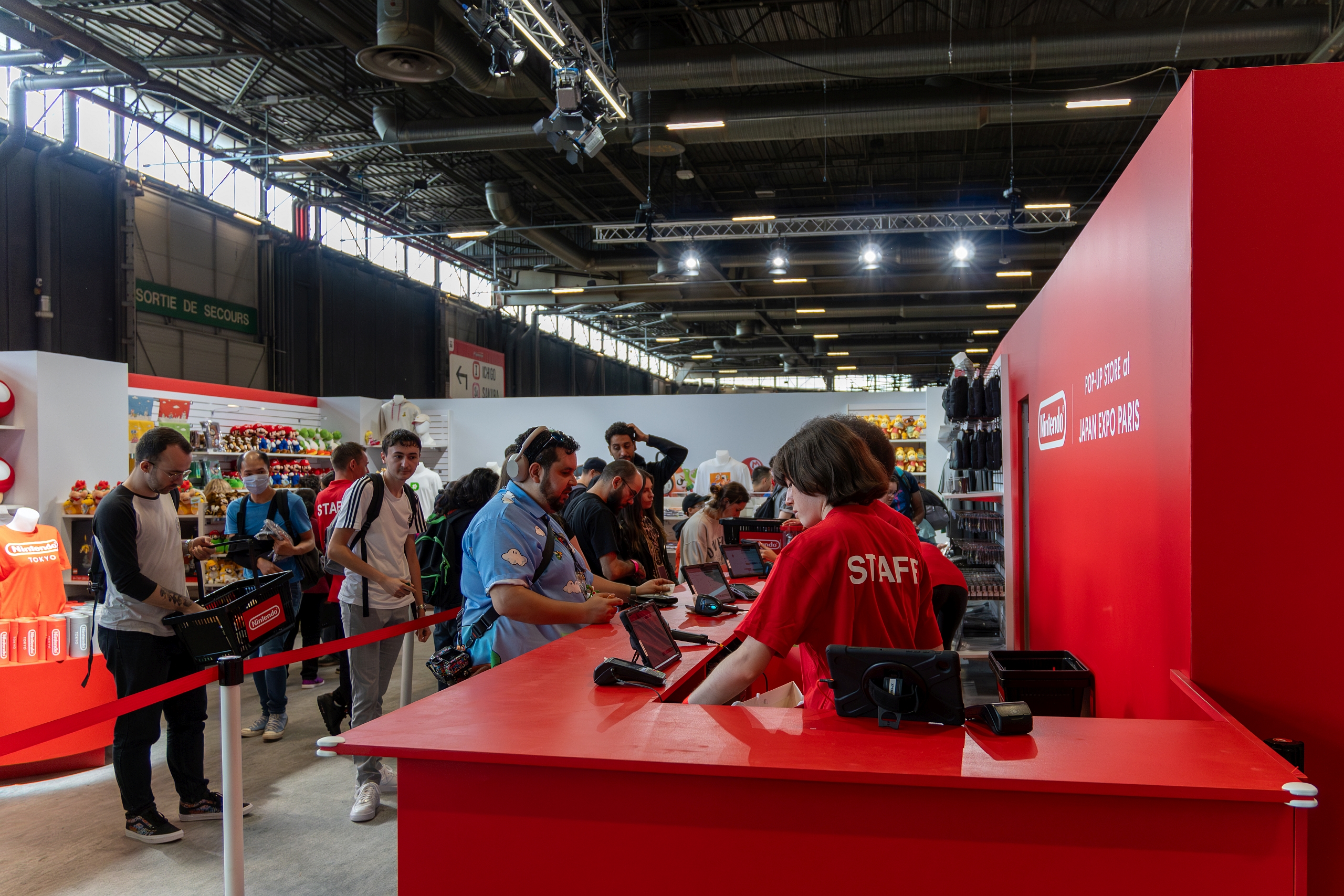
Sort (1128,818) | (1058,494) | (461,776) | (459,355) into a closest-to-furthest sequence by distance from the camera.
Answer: (1128,818), (461,776), (1058,494), (459,355)

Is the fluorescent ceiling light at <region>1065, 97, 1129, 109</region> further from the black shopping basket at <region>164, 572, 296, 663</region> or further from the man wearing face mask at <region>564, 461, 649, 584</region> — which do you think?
the black shopping basket at <region>164, 572, 296, 663</region>

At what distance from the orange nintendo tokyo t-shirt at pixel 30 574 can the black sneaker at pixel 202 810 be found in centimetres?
160

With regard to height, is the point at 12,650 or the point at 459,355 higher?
the point at 459,355

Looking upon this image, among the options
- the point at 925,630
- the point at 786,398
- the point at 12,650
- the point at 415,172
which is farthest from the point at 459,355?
the point at 925,630

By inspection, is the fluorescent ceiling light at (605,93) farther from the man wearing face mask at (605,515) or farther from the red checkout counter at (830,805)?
the red checkout counter at (830,805)

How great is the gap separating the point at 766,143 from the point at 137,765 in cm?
1010

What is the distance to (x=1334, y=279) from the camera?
1.99m

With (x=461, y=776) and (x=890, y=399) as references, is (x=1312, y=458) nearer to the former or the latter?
(x=461, y=776)

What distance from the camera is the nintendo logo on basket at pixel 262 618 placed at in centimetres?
276

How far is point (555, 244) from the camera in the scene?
14.0 metres

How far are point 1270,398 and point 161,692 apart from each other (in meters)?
3.23

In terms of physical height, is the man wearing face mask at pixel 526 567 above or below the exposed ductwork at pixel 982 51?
below

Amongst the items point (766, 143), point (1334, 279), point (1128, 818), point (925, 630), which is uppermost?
point (766, 143)

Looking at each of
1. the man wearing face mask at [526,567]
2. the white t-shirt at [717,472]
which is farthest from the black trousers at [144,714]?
the white t-shirt at [717,472]
